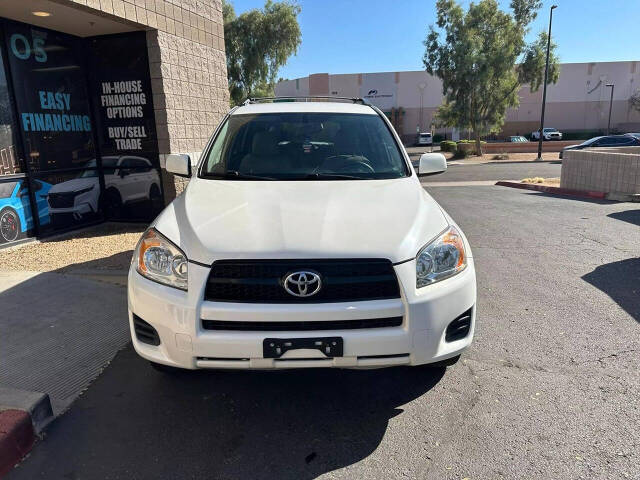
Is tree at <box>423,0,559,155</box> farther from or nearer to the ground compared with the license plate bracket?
farther from the ground

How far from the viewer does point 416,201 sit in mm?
3057

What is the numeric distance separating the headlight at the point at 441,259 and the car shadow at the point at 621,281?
251 centimetres

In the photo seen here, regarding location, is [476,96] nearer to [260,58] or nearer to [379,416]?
[260,58]

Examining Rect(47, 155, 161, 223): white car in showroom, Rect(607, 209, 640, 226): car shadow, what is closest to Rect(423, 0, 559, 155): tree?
Rect(607, 209, 640, 226): car shadow

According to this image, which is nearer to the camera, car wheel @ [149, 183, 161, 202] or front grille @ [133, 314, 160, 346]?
front grille @ [133, 314, 160, 346]

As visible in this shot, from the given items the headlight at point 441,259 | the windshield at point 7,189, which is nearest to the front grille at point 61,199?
the windshield at point 7,189

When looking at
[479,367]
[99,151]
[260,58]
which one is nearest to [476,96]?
[260,58]

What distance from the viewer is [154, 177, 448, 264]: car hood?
248 centimetres

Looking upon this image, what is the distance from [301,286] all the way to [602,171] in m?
12.3

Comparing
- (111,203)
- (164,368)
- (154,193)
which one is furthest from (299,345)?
(111,203)

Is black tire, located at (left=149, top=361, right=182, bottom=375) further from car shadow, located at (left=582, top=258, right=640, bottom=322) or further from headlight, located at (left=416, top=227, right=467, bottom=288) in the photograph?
car shadow, located at (left=582, top=258, right=640, bottom=322)

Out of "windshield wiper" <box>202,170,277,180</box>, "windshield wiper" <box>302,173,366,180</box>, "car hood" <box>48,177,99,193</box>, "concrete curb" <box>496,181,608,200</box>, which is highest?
"windshield wiper" <box>202,170,277,180</box>

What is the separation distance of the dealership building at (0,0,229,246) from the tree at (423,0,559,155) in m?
26.4

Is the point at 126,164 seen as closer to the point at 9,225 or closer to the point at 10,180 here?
the point at 10,180
